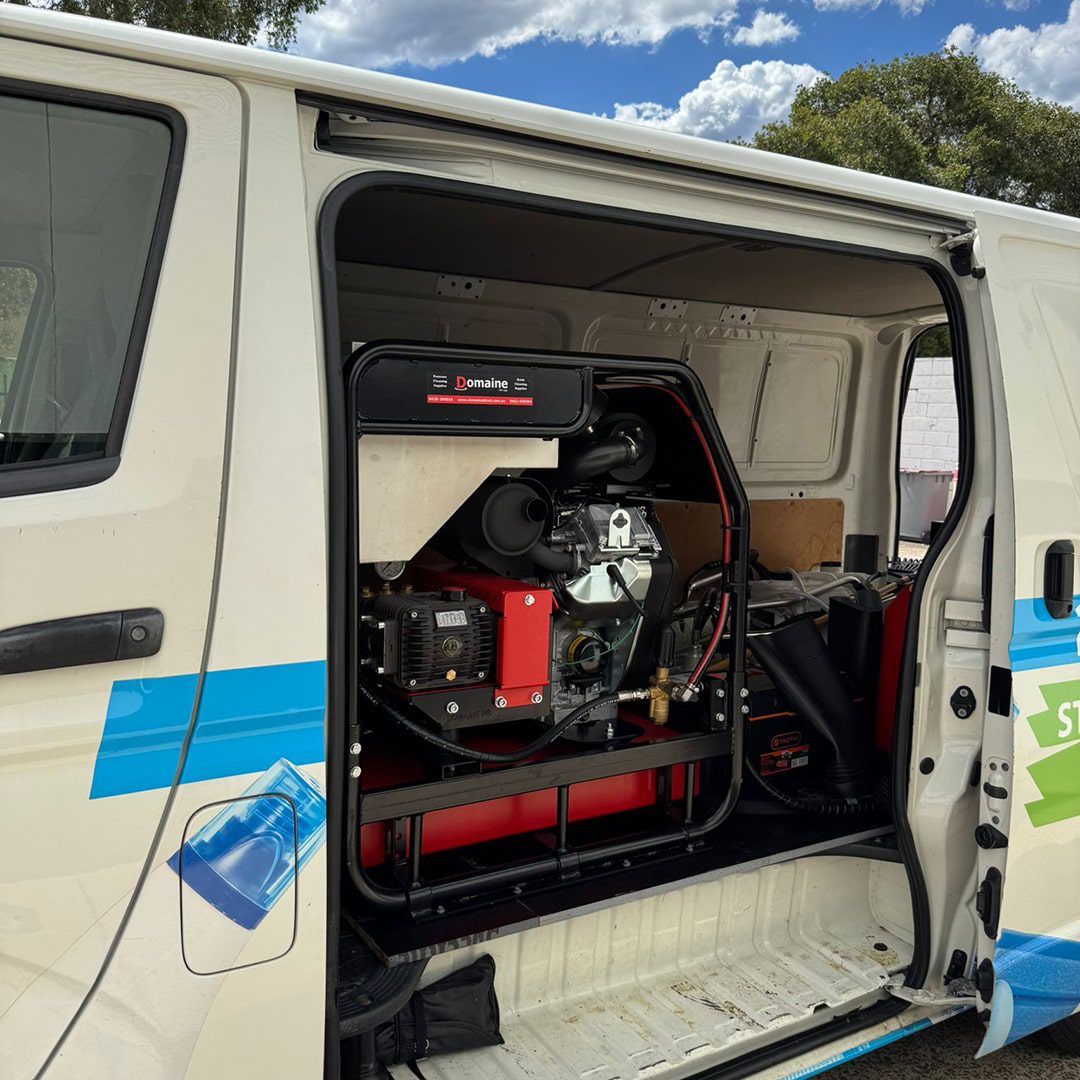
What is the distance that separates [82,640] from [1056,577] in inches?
89.9

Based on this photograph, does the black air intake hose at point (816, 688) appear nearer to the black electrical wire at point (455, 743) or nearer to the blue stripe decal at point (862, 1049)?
the blue stripe decal at point (862, 1049)

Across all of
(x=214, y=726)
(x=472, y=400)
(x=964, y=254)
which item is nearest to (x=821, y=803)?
(x=964, y=254)

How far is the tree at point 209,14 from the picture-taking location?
10.2 m

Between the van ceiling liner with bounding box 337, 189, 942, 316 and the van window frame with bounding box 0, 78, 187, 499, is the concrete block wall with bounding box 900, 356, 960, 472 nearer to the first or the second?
the van ceiling liner with bounding box 337, 189, 942, 316

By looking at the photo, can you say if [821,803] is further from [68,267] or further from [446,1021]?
[68,267]

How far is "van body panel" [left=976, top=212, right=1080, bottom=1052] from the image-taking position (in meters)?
2.48

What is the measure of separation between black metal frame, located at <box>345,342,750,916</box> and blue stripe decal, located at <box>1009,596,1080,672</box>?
2.27 feet

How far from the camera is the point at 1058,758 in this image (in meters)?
2.56

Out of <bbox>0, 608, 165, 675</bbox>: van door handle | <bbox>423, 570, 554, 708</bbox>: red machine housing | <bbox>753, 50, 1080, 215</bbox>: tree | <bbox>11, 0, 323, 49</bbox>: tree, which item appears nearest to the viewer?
<bbox>0, 608, 165, 675</bbox>: van door handle

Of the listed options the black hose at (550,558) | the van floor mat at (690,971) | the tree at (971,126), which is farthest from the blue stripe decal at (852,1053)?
the tree at (971,126)

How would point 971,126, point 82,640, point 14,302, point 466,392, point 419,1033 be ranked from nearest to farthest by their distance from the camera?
point 82,640
point 14,302
point 466,392
point 419,1033
point 971,126

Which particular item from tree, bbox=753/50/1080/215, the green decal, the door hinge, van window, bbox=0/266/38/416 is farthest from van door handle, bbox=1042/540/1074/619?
tree, bbox=753/50/1080/215

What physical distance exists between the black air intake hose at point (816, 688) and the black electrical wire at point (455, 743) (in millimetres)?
943

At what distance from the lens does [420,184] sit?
180 cm
